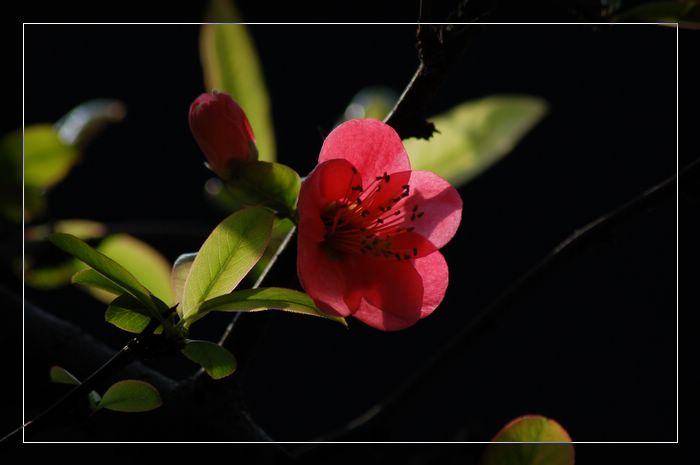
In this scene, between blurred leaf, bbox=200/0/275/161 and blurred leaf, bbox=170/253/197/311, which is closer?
blurred leaf, bbox=170/253/197/311

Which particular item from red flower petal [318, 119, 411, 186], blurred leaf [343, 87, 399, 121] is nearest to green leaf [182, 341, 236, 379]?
red flower petal [318, 119, 411, 186]

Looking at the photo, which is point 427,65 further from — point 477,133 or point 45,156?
point 45,156

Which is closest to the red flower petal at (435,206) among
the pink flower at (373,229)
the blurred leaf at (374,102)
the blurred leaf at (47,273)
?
the pink flower at (373,229)

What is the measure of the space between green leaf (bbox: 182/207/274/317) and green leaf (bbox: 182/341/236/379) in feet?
0.07

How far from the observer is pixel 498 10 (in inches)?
20.4

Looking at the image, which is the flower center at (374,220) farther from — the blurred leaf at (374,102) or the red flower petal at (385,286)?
the blurred leaf at (374,102)

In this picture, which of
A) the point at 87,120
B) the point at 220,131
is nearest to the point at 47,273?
the point at 87,120

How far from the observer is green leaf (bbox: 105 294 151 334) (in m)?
0.40

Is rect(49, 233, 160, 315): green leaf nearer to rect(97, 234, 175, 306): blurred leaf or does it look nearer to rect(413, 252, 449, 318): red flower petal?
rect(413, 252, 449, 318): red flower petal

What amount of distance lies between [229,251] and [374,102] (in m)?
0.37

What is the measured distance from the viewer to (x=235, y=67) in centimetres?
62

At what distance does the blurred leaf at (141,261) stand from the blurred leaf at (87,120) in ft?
0.36

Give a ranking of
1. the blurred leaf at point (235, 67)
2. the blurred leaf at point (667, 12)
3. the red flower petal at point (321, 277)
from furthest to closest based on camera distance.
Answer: the blurred leaf at point (235, 67) → the blurred leaf at point (667, 12) → the red flower petal at point (321, 277)

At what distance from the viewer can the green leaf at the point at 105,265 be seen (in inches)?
15.7
